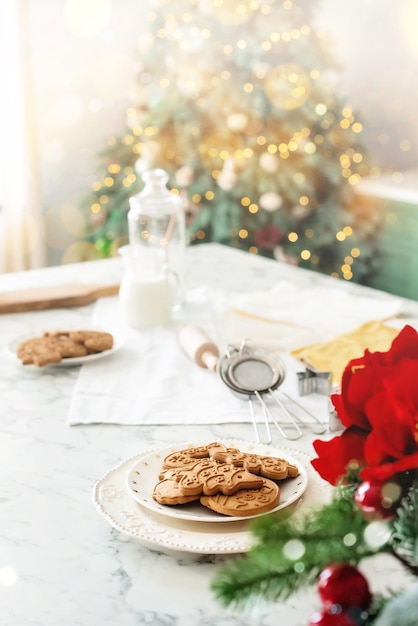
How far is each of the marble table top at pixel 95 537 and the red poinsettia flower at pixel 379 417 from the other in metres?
0.15

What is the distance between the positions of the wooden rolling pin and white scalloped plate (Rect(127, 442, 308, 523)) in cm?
41

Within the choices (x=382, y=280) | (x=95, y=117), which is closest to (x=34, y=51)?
(x=95, y=117)

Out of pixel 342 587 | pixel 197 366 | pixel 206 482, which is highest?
pixel 342 587

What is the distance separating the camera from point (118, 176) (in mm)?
4262

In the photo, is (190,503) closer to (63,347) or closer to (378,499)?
(378,499)

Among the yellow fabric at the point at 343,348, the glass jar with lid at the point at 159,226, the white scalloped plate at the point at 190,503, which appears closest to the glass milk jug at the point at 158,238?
the glass jar with lid at the point at 159,226

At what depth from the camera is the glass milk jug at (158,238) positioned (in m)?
1.75

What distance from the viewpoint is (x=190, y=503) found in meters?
0.91

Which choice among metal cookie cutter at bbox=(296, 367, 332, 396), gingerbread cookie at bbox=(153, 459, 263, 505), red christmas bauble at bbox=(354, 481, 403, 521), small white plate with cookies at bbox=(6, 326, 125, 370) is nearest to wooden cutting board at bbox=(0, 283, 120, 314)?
small white plate with cookies at bbox=(6, 326, 125, 370)

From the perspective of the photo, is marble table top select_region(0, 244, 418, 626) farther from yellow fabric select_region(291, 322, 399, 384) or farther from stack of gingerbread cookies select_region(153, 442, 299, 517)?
yellow fabric select_region(291, 322, 399, 384)

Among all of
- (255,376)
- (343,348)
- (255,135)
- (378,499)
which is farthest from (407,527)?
(255,135)

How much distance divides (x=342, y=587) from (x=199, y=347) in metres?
0.98

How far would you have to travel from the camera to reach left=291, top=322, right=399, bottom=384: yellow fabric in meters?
1.44

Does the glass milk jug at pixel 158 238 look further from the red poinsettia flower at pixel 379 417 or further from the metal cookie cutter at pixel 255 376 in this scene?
the red poinsettia flower at pixel 379 417
